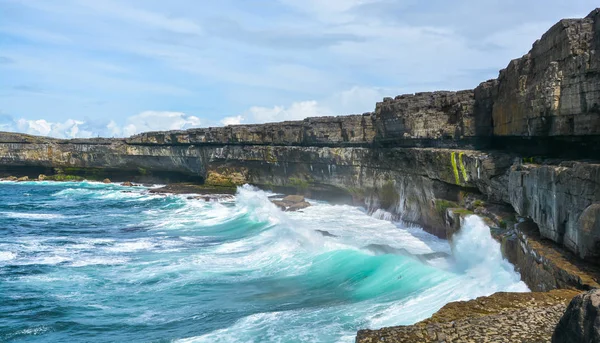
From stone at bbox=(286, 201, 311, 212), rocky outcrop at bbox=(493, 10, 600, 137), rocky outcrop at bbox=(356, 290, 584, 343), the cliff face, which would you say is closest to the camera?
rocky outcrop at bbox=(356, 290, 584, 343)

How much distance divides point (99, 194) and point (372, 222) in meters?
31.9

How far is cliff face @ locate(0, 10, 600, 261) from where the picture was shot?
42.0ft

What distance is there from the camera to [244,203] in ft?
131

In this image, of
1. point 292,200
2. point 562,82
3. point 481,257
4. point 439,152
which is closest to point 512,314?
point 562,82

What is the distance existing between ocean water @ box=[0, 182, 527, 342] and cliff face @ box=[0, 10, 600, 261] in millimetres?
2211

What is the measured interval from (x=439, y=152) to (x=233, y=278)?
11.5 meters

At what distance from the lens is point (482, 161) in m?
20.0

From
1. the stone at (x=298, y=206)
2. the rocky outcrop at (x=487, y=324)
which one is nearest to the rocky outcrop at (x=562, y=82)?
the rocky outcrop at (x=487, y=324)

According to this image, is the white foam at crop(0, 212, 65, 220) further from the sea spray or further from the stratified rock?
the stratified rock

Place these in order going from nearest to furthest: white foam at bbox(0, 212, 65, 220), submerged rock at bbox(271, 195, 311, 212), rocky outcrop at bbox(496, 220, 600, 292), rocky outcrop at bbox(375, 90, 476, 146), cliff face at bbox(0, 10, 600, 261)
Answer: rocky outcrop at bbox(496, 220, 600, 292)
cliff face at bbox(0, 10, 600, 261)
rocky outcrop at bbox(375, 90, 476, 146)
white foam at bbox(0, 212, 65, 220)
submerged rock at bbox(271, 195, 311, 212)

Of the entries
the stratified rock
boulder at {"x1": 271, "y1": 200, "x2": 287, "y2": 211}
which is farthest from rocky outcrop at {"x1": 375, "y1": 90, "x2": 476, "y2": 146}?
the stratified rock

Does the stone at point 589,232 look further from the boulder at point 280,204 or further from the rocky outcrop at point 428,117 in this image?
the boulder at point 280,204

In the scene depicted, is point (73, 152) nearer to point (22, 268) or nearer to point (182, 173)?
point (182, 173)

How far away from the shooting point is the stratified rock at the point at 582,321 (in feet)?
19.8
